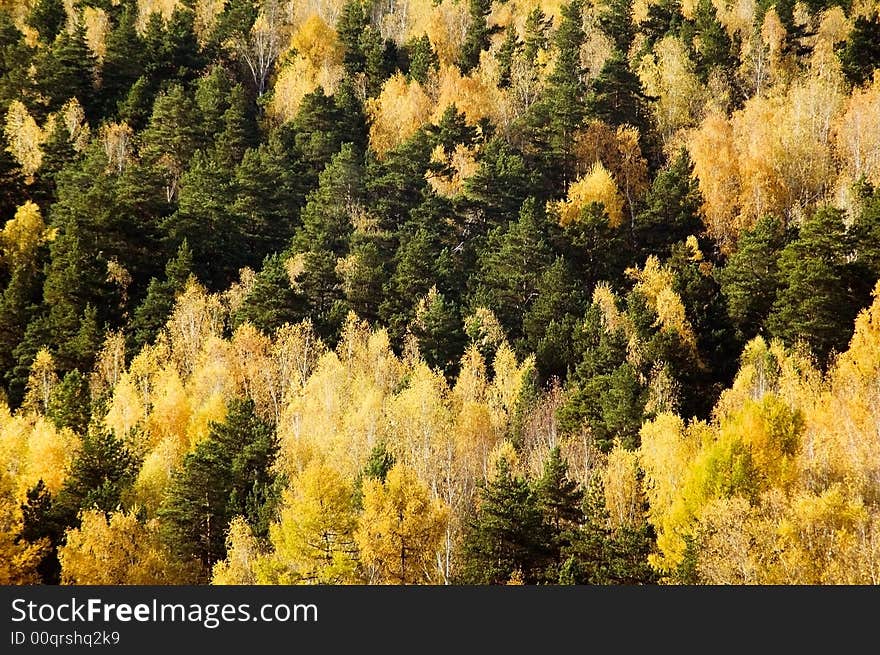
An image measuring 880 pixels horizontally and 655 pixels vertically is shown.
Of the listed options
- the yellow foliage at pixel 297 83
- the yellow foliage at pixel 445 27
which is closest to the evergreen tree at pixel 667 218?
the yellow foliage at pixel 297 83

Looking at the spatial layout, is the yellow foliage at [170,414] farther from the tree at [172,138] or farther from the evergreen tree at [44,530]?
the tree at [172,138]

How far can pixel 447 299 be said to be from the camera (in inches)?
2630

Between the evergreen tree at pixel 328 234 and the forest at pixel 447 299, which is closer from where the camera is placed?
the forest at pixel 447 299

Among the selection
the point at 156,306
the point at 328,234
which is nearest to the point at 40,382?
the point at 156,306

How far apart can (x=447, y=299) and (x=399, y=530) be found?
2820 centimetres

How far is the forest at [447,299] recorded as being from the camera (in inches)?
1626

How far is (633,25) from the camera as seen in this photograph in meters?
97.3

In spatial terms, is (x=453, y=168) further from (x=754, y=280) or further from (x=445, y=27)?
(x=445, y=27)

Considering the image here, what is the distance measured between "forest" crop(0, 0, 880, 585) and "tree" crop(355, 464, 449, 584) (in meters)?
0.16

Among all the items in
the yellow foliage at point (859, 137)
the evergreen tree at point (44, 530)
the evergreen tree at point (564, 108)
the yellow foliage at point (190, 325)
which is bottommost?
the evergreen tree at point (44, 530)

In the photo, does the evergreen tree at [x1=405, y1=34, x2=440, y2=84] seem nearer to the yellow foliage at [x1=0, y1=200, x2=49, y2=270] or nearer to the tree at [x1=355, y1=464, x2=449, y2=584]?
the yellow foliage at [x1=0, y1=200, x2=49, y2=270]

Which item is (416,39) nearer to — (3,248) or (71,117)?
(71,117)

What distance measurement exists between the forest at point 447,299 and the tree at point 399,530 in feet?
0.52

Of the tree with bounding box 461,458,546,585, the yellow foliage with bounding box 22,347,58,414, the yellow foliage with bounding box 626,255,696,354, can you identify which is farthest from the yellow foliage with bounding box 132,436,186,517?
the yellow foliage with bounding box 626,255,696,354
